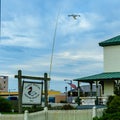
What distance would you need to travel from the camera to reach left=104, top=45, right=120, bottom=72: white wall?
4012 cm

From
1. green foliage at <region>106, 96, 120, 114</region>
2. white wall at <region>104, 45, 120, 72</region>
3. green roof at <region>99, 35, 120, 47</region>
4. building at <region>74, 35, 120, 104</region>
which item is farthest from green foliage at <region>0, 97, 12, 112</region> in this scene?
green foliage at <region>106, 96, 120, 114</region>

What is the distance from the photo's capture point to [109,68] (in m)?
40.6

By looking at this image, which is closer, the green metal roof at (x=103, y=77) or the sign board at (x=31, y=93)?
the sign board at (x=31, y=93)

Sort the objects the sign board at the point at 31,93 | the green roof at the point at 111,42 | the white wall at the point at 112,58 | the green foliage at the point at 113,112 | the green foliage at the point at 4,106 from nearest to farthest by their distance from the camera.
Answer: the sign board at the point at 31,93 → the green foliage at the point at 113,112 → the green roof at the point at 111,42 → the white wall at the point at 112,58 → the green foliage at the point at 4,106

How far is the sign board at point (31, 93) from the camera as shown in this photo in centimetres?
2392

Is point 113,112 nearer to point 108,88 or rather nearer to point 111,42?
point 108,88

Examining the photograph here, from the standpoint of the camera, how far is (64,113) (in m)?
26.2

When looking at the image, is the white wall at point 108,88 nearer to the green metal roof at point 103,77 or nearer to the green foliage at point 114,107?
the green metal roof at point 103,77

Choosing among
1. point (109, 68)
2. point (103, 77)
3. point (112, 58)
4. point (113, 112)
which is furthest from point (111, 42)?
point (113, 112)

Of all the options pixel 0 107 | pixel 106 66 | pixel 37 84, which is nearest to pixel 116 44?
Result: pixel 106 66

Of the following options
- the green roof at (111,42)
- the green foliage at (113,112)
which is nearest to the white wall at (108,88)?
the green roof at (111,42)

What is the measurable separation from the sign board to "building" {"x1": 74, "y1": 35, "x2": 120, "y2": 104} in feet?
48.2

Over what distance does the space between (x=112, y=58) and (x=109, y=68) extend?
100cm

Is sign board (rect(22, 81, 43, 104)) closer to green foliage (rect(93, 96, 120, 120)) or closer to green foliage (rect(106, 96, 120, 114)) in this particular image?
green foliage (rect(93, 96, 120, 120))
